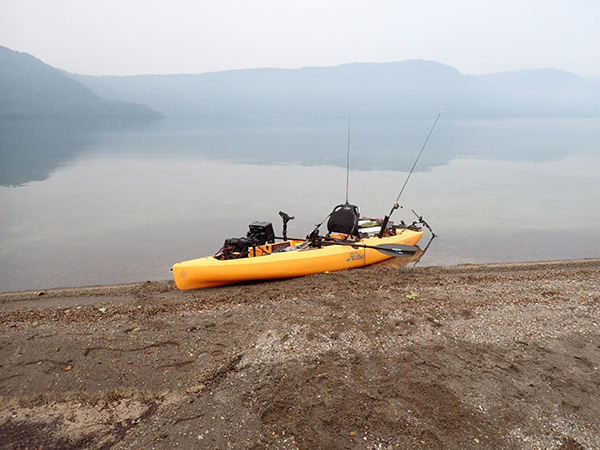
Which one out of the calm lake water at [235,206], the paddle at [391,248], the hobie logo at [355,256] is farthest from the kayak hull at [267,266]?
the calm lake water at [235,206]

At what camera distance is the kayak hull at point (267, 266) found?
27.4ft

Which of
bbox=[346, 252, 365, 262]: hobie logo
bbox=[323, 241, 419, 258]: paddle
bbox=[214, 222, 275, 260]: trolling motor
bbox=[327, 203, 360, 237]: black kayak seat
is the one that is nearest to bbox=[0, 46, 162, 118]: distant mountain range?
bbox=[214, 222, 275, 260]: trolling motor

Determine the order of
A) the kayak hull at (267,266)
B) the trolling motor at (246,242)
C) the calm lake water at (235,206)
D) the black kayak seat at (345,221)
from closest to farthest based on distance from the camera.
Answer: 1. the kayak hull at (267,266)
2. the trolling motor at (246,242)
3. the black kayak seat at (345,221)
4. the calm lake water at (235,206)

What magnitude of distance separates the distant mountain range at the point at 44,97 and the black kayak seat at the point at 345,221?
154 meters

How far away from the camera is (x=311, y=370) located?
5.21m

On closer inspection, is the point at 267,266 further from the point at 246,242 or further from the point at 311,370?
the point at 311,370

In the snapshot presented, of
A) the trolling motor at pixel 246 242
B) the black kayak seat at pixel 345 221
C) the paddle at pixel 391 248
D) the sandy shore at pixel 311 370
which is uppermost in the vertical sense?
the black kayak seat at pixel 345 221

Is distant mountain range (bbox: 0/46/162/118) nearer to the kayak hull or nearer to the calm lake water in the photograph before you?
the calm lake water

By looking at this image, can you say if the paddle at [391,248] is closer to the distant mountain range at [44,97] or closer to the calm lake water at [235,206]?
the calm lake water at [235,206]

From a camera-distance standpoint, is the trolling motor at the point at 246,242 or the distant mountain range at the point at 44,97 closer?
the trolling motor at the point at 246,242

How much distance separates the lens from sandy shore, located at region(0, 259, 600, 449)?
14.0 feet

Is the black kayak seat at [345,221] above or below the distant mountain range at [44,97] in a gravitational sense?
below

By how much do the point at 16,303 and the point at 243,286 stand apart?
4.75 m

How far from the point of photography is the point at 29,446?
4.16 m
